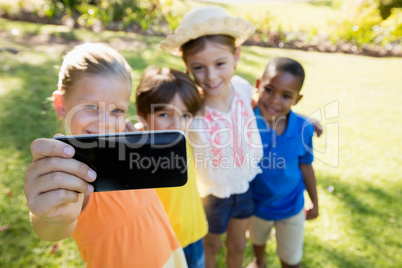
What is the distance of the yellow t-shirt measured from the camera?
66.2 inches

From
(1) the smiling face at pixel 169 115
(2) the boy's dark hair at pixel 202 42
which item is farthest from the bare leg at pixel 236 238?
(2) the boy's dark hair at pixel 202 42

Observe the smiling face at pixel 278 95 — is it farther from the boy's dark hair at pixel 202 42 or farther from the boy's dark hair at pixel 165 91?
the boy's dark hair at pixel 165 91

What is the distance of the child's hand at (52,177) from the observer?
91 centimetres

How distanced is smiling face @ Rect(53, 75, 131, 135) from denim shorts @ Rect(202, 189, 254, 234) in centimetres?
98

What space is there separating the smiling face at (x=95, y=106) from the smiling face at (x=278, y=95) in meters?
1.10

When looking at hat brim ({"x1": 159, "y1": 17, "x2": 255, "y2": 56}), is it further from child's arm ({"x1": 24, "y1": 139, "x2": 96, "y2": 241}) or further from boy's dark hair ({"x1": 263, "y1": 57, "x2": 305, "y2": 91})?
child's arm ({"x1": 24, "y1": 139, "x2": 96, "y2": 241})

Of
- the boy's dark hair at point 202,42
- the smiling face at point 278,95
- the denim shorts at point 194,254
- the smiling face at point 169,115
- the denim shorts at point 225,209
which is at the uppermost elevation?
the boy's dark hair at point 202,42

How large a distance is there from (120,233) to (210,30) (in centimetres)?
133

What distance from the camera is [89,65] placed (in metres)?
1.33


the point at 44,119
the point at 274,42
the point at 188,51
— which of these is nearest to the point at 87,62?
the point at 188,51

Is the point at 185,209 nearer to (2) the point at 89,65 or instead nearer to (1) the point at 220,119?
(1) the point at 220,119

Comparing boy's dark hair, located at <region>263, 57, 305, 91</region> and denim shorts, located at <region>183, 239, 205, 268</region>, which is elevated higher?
boy's dark hair, located at <region>263, 57, 305, 91</region>

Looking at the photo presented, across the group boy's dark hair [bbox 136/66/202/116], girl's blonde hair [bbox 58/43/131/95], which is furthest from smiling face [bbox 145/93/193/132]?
girl's blonde hair [bbox 58/43/131/95]

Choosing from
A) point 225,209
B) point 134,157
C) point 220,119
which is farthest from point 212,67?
point 134,157
